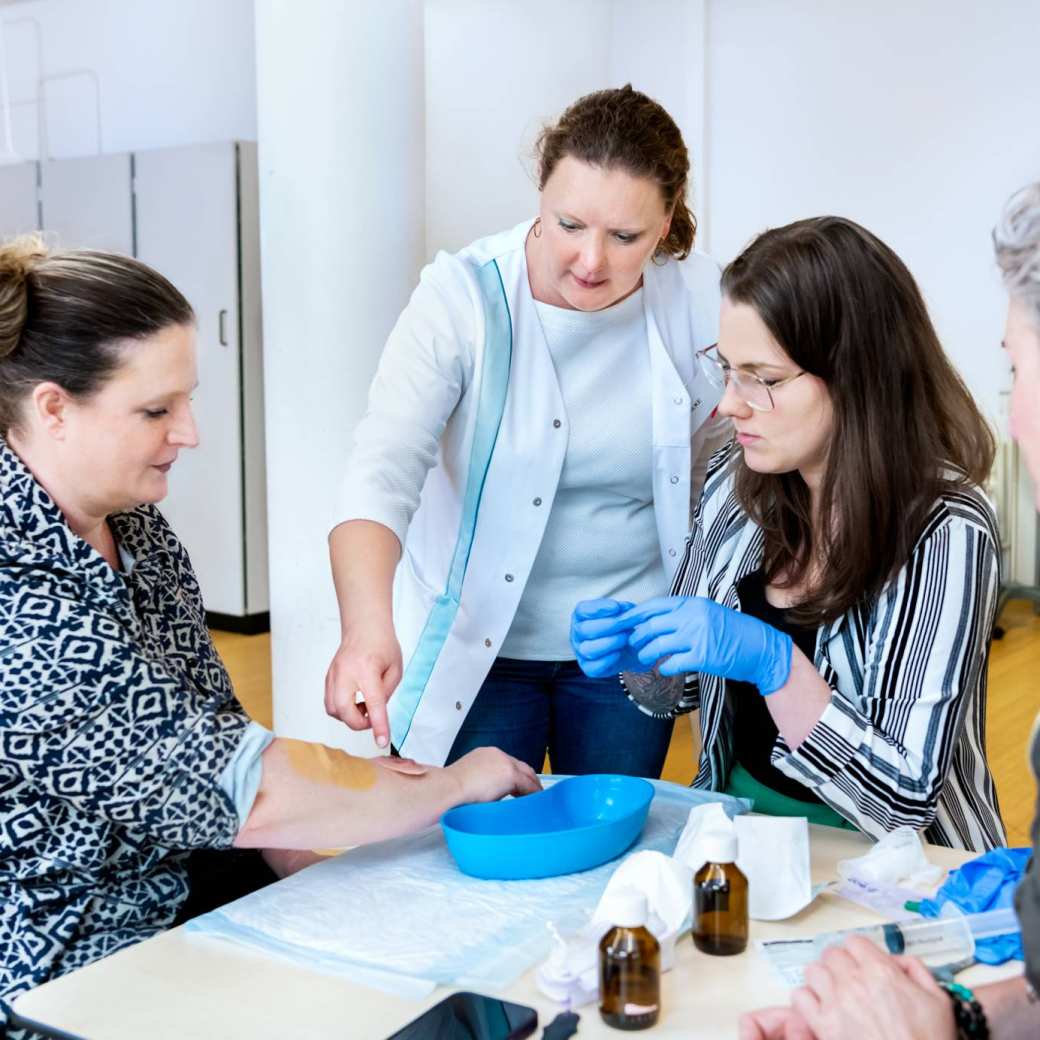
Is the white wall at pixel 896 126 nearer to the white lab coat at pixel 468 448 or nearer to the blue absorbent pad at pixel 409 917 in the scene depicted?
the white lab coat at pixel 468 448

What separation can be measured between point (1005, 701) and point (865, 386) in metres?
3.14

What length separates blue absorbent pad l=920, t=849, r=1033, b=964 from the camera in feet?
4.20

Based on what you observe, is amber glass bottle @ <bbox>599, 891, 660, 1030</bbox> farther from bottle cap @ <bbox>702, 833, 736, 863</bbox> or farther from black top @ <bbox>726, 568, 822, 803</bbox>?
black top @ <bbox>726, 568, 822, 803</bbox>

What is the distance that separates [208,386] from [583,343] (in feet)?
11.5

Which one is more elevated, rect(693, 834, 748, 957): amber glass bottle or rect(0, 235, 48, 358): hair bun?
rect(0, 235, 48, 358): hair bun

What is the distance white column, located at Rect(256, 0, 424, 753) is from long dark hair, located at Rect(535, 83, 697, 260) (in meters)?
1.55

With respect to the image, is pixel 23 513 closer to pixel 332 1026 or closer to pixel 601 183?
pixel 332 1026

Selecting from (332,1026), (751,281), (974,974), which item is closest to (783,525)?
(751,281)

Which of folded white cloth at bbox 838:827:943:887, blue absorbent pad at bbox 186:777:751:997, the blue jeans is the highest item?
folded white cloth at bbox 838:827:943:887

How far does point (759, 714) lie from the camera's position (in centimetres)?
173

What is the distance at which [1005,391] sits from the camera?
532cm

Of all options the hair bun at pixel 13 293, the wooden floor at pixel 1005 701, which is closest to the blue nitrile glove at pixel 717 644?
the hair bun at pixel 13 293

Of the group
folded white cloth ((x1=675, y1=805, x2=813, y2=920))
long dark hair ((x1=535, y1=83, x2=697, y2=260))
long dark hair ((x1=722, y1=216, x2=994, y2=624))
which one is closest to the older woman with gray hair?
folded white cloth ((x1=675, y1=805, x2=813, y2=920))

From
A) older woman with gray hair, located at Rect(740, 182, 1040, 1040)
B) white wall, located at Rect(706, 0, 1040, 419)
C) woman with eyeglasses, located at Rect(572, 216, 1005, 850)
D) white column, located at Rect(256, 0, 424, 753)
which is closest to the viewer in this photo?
older woman with gray hair, located at Rect(740, 182, 1040, 1040)
